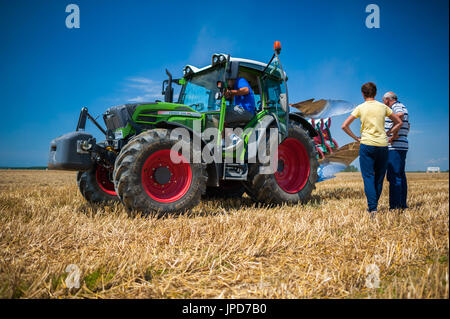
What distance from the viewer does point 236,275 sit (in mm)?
1819

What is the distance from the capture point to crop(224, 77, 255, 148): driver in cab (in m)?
4.30

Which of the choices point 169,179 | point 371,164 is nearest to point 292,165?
point 371,164

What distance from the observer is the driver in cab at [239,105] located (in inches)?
169

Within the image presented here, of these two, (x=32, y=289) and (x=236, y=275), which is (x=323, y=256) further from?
(x=32, y=289)

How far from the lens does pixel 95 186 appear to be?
4469mm

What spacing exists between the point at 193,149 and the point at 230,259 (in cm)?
197

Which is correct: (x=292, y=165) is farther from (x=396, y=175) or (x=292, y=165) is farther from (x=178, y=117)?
(x=178, y=117)

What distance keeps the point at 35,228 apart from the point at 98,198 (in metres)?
1.82

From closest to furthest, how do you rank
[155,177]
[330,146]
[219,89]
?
[155,177]
[219,89]
[330,146]

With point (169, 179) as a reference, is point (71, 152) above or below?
above

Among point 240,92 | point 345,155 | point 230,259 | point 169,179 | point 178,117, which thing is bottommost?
point 230,259

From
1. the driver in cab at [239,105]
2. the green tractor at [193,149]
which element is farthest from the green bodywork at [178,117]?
the driver in cab at [239,105]
